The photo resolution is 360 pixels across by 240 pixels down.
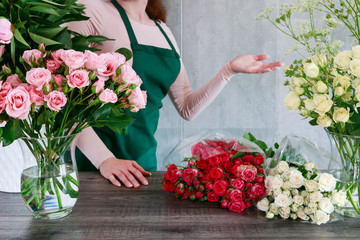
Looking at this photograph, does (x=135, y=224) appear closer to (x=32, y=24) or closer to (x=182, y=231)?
(x=182, y=231)

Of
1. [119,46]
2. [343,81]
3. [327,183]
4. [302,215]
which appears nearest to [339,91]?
[343,81]

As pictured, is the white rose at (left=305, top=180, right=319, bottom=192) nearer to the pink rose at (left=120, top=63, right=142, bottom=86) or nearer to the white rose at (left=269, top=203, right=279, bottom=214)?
the white rose at (left=269, top=203, right=279, bottom=214)

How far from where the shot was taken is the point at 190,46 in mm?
3102

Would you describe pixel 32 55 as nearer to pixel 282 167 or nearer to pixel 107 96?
pixel 107 96

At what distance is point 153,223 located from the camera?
99 cm

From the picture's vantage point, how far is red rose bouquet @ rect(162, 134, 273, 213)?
1.05m

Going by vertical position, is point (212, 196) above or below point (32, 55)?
below

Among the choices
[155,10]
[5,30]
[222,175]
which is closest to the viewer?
[5,30]

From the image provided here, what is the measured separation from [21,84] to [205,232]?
0.57 m

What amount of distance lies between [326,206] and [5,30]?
0.87 metres

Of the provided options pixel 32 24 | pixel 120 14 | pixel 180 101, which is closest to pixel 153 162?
pixel 180 101

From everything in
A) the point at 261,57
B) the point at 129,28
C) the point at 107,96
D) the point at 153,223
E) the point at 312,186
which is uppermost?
the point at 129,28

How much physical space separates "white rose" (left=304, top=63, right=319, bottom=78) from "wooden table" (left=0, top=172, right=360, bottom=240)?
395mm

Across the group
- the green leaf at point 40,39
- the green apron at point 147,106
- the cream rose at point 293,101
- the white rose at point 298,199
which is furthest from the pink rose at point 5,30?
the green apron at point 147,106
